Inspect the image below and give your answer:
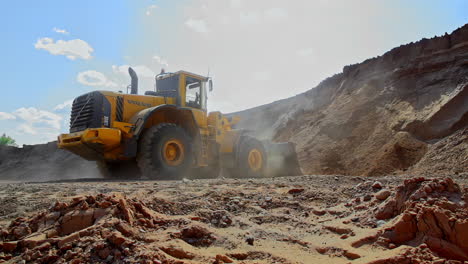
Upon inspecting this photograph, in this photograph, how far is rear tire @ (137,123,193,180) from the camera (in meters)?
8.72

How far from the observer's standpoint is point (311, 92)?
2266 centimetres

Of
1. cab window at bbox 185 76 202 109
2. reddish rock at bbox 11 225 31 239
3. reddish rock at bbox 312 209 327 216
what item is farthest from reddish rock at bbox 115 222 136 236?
cab window at bbox 185 76 202 109

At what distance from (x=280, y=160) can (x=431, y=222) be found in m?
10.2

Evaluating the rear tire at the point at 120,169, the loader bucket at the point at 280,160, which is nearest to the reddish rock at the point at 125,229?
the rear tire at the point at 120,169

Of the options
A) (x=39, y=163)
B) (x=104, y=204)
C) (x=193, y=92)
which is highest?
(x=193, y=92)

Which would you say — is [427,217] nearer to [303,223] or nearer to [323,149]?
[303,223]

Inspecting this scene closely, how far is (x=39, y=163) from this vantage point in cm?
2172

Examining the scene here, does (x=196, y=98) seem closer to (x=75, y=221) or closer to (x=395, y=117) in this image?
(x=75, y=221)

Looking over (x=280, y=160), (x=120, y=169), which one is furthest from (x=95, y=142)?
(x=280, y=160)

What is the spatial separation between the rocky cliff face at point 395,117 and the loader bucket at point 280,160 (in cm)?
201

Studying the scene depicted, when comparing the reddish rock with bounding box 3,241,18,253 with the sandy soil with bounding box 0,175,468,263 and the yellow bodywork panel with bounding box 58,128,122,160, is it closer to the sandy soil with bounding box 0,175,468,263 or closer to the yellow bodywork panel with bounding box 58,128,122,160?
the sandy soil with bounding box 0,175,468,263

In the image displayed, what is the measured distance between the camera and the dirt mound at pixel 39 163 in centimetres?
1891

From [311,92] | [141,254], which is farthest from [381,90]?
[141,254]

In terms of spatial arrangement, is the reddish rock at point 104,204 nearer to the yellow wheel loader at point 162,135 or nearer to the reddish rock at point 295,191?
the reddish rock at point 295,191
